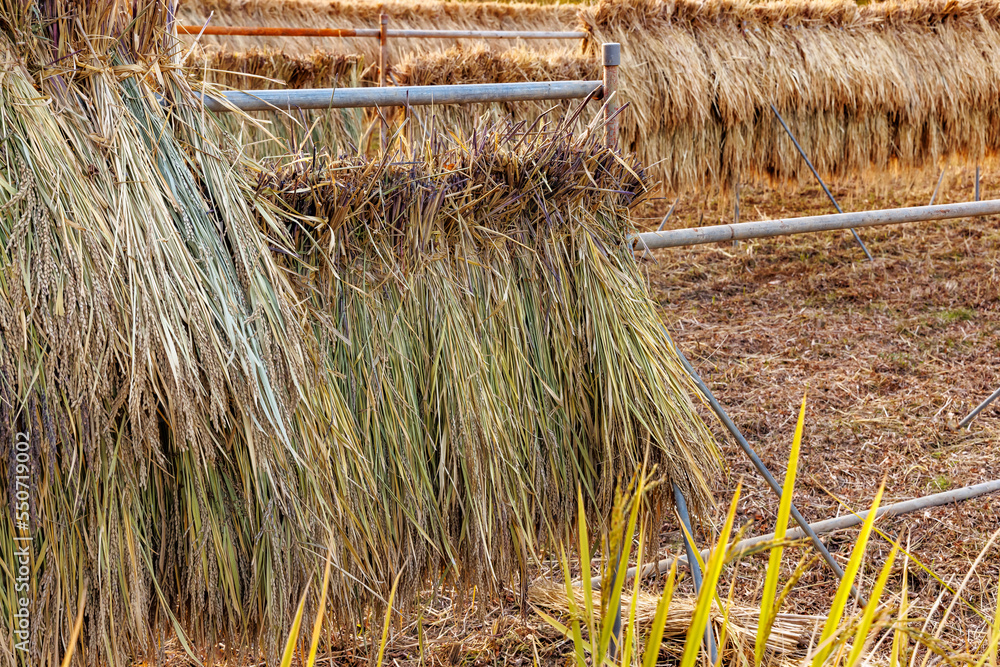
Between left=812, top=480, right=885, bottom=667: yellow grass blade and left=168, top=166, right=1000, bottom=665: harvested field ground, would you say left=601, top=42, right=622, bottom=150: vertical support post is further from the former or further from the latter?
left=812, top=480, right=885, bottom=667: yellow grass blade

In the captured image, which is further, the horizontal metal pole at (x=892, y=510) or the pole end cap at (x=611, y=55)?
the horizontal metal pole at (x=892, y=510)

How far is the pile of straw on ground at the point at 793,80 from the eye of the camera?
13.1ft

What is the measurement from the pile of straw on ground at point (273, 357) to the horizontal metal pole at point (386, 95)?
0.08 m

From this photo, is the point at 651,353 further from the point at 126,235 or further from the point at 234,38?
the point at 234,38

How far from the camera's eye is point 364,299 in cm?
119

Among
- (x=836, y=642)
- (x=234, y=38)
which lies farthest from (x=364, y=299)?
(x=234, y=38)

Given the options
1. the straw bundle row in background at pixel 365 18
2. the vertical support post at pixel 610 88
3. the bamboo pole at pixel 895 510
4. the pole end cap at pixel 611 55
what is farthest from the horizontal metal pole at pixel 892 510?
the straw bundle row in background at pixel 365 18

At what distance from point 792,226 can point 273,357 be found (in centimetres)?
111

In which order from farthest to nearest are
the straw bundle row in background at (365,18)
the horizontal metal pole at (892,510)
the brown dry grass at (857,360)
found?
the straw bundle row in background at (365,18)
the brown dry grass at (857,360)
the horizontal metal pole at (892,510)

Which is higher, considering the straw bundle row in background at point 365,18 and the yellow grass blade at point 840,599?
the straw bundle row in background at point 365,18

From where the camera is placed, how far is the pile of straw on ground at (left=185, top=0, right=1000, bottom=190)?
399 centimetres

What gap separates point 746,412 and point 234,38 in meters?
5.17

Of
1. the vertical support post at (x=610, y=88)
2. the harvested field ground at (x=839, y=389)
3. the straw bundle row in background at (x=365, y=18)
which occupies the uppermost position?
the straw bundle row in background at (x=365, y=18)

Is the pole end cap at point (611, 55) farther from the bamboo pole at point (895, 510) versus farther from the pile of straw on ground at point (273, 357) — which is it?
the bamboo pole at point (895, 510)
